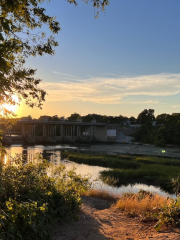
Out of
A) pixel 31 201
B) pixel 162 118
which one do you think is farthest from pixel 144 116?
pixel 31 201

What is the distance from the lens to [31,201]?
5.54 metres

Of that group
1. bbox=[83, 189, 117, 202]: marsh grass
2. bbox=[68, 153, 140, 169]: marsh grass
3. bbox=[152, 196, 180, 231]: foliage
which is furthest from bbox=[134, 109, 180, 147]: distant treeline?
bbox=[152, 196, 180, 231]: foliage

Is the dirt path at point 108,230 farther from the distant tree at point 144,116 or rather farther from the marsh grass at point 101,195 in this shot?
the distant tree at point 144,116

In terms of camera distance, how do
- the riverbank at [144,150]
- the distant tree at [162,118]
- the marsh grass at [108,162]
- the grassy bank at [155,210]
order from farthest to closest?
the distant tree at [162,118], the riverbank at [144,150], the marsh grass at [108,162], the grassy bank at [155,210]

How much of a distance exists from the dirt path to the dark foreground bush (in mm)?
387

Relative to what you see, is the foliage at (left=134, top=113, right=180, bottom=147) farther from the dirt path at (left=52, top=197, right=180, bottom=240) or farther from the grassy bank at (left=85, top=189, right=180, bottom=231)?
the dirt path at (left=52, top=197, right=180, bottom=240)

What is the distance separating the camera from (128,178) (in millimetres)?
24156

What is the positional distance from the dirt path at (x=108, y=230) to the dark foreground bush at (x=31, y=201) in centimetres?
39

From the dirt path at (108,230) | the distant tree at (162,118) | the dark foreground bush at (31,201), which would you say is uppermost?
the distant tree at (162,118)

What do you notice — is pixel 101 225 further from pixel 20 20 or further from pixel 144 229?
pixel 20 20

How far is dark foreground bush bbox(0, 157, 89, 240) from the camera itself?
14.3 ft

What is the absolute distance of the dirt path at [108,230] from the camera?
5737 millimetres

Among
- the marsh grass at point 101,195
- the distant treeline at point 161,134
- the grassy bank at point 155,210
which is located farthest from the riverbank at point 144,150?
the grassy bank at point 155,210

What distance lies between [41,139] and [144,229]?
73.0 m
